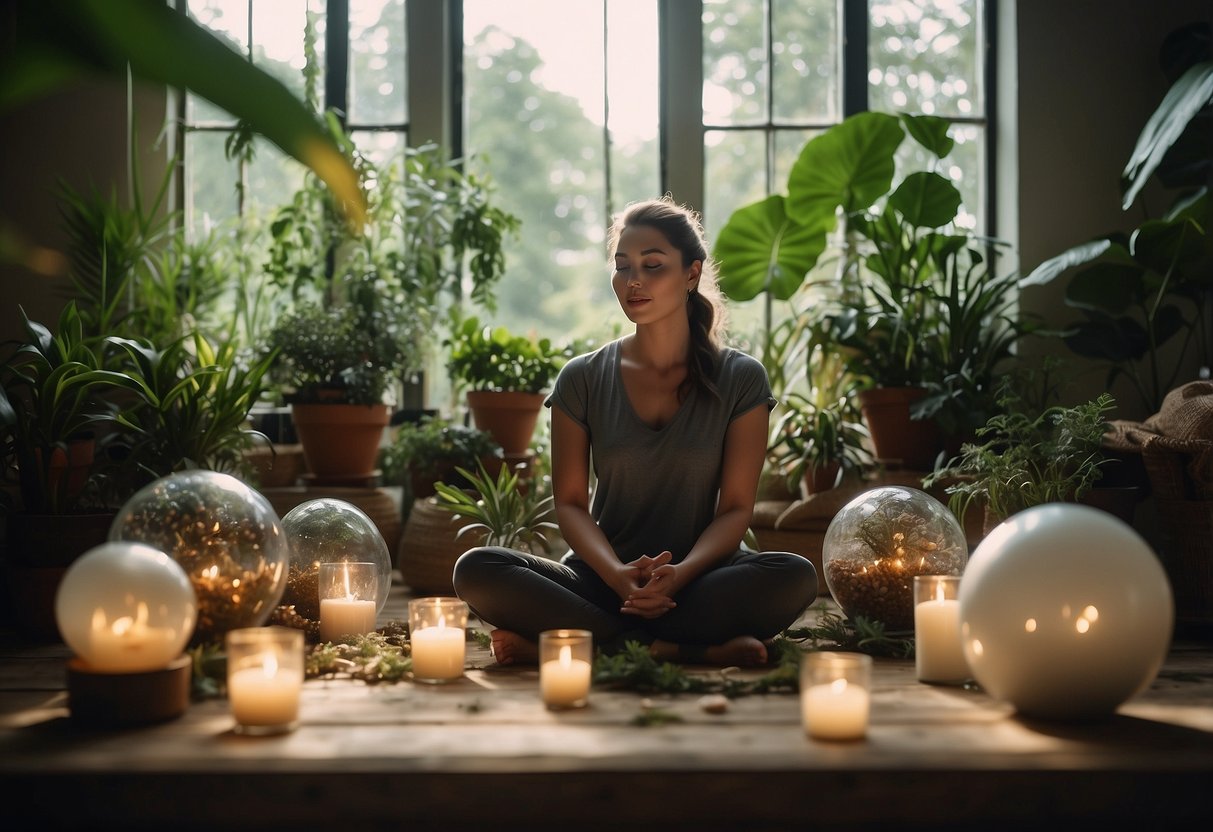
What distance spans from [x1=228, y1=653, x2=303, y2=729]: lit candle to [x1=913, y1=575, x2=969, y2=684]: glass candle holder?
3.75 feet

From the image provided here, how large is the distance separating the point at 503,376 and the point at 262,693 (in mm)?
2287

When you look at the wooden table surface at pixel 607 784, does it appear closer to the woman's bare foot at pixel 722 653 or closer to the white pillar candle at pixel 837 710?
the white pillar candle at pixel 837 710

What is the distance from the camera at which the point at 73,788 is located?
140 cm

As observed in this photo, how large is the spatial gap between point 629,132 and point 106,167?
2073 mm

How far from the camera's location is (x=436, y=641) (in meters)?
2.00

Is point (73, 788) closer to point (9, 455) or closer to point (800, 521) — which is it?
point (9, 455)

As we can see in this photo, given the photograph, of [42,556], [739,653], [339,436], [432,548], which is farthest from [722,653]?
[339,436]

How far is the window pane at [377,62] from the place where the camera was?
171 inches

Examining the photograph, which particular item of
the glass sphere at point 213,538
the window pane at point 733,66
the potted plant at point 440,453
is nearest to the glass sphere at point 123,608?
the glass sphere at point 213,538

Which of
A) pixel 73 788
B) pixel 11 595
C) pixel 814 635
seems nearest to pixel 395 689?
pixel 73 788

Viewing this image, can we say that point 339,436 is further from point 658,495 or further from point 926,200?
point 926,200

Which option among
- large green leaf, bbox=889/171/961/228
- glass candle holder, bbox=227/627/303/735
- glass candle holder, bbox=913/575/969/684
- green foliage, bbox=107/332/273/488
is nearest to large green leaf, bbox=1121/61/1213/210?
large green leaf, bbox=889/171/961/228

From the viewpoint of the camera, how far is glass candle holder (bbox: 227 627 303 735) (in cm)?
158

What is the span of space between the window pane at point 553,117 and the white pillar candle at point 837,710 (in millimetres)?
2905
